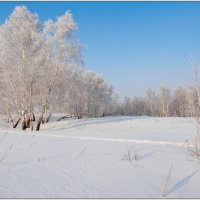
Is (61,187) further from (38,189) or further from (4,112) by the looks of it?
(4,112)

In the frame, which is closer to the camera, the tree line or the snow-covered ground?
the snow-covered ground

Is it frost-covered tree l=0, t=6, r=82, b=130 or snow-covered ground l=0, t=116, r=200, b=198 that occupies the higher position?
frost-covered tree l=0, t=6, r=82, b=130

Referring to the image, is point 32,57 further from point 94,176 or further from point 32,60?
point 94,176

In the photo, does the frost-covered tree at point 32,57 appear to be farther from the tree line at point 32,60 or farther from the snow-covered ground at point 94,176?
the snow-covered ground at point 94,176

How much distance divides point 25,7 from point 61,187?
75.2ft

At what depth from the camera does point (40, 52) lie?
26.1 metres

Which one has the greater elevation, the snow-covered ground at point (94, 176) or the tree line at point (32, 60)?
the tree line at point (32, 60)

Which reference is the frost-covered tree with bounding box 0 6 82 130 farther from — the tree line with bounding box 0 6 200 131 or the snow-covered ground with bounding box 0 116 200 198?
the snow-covered ground with bounding box 0 116 200 198

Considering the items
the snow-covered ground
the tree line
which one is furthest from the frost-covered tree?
the snow-covered ground

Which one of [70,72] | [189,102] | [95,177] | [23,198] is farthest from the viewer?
[70,72]

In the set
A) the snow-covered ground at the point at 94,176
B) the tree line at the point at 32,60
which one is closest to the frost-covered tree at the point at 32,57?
the tree line at the point at 32,60

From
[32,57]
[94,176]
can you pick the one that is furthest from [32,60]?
[94,176]

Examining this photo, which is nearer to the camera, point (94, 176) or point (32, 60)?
point (94, 176)

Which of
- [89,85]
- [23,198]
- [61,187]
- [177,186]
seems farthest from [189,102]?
[89,85]
